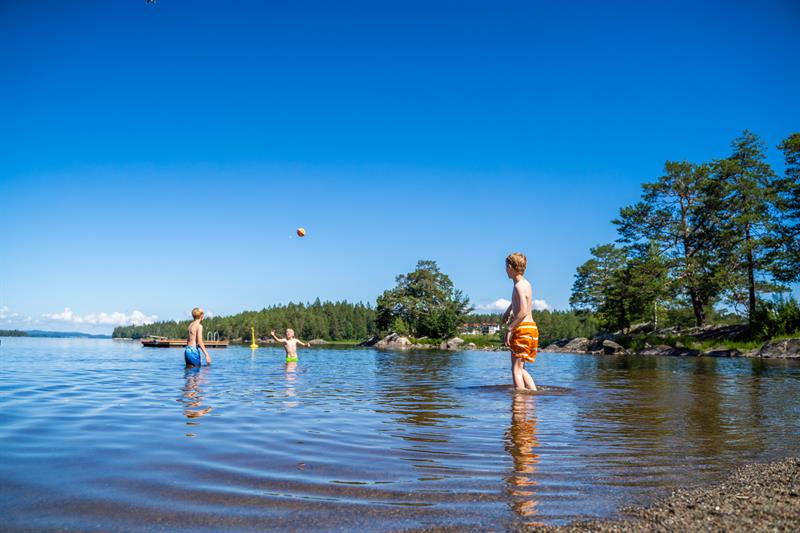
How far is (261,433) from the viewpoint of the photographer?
5.94 m

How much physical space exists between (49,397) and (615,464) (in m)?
9.13

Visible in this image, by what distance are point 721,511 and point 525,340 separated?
6.09 metres

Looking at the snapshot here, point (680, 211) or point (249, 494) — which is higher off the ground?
point (680, 211)

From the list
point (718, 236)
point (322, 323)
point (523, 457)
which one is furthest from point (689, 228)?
point (322, 323)

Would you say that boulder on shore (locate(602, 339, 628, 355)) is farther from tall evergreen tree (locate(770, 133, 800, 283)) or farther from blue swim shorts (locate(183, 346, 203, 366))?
blue swim shorts (locate(183, 346, 203, 366))

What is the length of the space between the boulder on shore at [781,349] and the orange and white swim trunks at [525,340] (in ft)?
85.4

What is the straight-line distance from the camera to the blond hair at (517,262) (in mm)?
9547

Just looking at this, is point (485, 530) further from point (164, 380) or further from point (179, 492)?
point (164, 380)

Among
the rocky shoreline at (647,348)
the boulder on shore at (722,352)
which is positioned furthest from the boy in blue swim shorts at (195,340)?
the boulder on shore at (722,352)

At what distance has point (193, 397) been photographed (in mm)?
9289

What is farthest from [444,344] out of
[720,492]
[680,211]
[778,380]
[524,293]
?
[720,492]

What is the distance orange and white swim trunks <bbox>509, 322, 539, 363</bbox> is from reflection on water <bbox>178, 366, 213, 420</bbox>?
5.17 m

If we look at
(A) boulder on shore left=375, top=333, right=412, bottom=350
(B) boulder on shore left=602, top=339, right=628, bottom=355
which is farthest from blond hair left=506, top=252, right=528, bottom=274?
(A) boulder on shore left=375, top=333, right=412, bottom=350

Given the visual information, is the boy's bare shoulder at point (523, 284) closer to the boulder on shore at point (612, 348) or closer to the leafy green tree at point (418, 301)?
the boulder on shore at point (612, 348)
